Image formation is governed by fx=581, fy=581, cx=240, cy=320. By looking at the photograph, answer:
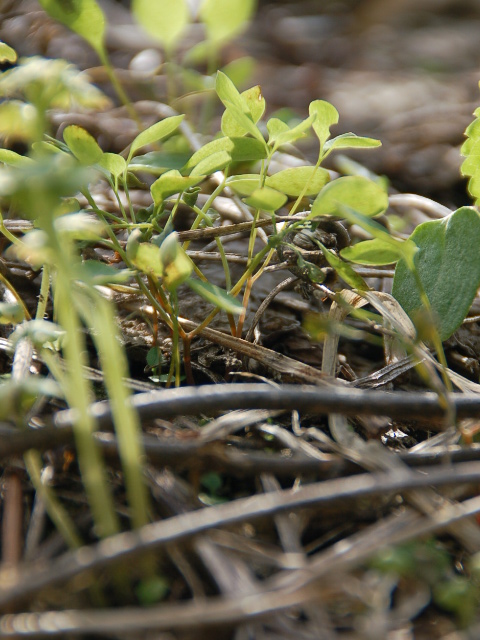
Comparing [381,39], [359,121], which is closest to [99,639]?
[359,121]

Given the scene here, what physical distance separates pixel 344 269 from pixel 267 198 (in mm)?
168

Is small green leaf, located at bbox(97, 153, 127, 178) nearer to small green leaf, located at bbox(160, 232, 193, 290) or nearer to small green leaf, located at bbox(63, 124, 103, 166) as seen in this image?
small green leaf, located at bbox(63, 124, 103, 166)

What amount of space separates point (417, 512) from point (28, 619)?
1.20 ft

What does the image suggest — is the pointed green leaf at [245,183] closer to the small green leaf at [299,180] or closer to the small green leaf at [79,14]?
the small green leaf at [299,180]

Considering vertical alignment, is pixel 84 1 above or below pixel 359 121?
above

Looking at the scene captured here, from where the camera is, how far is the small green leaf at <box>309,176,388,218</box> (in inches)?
28.2

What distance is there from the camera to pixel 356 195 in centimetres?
73

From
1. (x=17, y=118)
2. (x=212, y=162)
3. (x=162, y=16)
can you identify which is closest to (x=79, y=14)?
(x=162, y=16)

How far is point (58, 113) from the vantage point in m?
1.63

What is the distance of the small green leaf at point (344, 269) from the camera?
81 cm

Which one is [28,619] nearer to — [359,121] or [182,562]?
[182,562]

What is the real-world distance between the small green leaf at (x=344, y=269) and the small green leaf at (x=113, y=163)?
12.0 inches

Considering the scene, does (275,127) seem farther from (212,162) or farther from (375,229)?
(375,229)

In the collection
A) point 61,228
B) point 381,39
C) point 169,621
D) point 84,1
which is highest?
point 84,1
